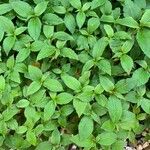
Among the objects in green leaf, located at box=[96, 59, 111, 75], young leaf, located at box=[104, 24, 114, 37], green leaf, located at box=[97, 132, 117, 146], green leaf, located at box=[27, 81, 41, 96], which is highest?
young leaf, located at box=[104, 24, 114, 37]

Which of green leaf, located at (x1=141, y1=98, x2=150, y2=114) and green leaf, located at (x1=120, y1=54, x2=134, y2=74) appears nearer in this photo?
green leaf, located at (x1=120, y1=54, x2=134, y2=74)

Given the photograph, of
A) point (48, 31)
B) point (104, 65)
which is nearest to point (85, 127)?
point (104, 65)

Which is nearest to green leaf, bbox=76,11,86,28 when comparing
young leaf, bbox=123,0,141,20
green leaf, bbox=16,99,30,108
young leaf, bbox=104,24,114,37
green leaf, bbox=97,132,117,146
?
young leaf, bbox=104,24,114,37

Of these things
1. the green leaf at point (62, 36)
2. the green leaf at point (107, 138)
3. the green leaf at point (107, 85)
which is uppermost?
the green leaf at point (62, 36)

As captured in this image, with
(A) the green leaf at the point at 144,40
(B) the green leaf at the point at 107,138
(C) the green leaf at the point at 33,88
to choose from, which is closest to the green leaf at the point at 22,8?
(C) the green leaf at the point at 33,88

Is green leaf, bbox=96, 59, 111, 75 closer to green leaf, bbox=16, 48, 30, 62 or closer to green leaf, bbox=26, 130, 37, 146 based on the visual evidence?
green leaf, bbox=16, 48, 30, 62

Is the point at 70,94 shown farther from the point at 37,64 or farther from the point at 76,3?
the point at 76,3

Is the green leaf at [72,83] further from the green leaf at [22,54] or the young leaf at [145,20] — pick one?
the young leaf at [145,20]
